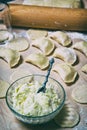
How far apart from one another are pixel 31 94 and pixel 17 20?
696 millimetres

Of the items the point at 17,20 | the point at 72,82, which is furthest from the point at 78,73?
the point at 17,20

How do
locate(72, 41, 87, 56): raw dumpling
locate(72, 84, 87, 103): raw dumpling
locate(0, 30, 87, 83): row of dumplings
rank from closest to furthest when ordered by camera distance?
locate(72, 84, 87, 103): raw dumpling < locate(0, 30, 87, 83): row of dumplings < locate(72, 41, 87, 56): raw dumpling

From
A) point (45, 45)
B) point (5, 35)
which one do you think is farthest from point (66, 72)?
point (5, 35)

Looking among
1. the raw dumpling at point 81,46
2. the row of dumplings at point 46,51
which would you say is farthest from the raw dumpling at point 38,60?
the raw dumpling at point 81,46

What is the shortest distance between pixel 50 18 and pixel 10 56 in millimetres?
378

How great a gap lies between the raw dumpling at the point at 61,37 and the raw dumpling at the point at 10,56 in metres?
0.26

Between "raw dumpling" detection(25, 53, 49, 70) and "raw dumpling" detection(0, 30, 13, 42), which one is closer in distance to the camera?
"raw dumpling" detection(25, 53, 49, 70)

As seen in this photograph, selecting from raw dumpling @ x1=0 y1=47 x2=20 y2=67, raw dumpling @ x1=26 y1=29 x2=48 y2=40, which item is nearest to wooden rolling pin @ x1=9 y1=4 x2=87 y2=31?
raw dumpling @ x1=26 y1=29 x2=48 y2=40

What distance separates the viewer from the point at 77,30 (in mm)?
1650

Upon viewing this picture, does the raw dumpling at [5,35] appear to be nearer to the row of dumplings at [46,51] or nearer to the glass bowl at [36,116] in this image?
the row of dumplings at [46,51]

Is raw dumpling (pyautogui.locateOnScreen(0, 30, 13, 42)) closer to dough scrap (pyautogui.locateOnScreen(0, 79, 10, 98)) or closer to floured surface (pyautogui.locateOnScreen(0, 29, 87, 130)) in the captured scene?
floured surface (pyautogui.locateOnScreen(0, 29, 87, 130))

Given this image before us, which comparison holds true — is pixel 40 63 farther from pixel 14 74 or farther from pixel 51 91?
pixel 51 91

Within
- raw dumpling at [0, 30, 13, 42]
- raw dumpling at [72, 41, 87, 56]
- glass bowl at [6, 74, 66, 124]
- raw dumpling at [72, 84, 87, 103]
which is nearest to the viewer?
glass bowl at [6, 74, 66, 124]

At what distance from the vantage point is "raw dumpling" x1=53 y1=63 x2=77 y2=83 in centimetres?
133
